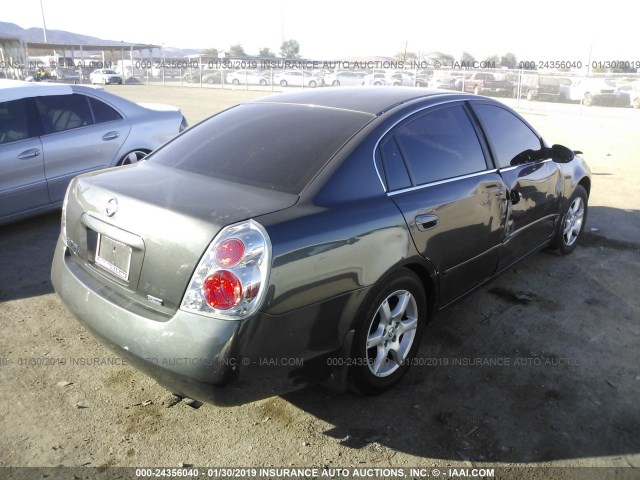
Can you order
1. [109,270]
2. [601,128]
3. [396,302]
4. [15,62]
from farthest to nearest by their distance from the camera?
[15,62] < [601,128] < [396,302] < [109,270]

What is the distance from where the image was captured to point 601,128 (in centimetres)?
1630

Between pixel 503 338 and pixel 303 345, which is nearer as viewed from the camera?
pixel 303 345

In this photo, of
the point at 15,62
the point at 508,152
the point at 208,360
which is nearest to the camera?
the point at 208,360

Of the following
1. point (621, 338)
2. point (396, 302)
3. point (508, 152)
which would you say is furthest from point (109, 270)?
point (621, 338)

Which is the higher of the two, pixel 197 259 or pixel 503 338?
pixel 197 259

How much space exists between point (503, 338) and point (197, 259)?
2.35m

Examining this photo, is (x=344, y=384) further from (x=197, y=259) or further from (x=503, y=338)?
(x=503, y=338)

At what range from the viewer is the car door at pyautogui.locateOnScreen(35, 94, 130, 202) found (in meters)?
5.60

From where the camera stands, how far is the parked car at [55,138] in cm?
533

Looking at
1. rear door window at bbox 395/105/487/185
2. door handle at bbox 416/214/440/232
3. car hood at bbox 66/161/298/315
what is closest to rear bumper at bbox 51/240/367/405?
car hood at bbox 66/161/298/315

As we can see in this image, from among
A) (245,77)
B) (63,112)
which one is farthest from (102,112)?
(245,77)

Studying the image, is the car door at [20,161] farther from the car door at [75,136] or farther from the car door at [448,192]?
the car door at [448,192]

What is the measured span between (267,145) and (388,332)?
128 cm

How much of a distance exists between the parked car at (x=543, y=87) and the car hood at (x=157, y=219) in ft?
79.0
